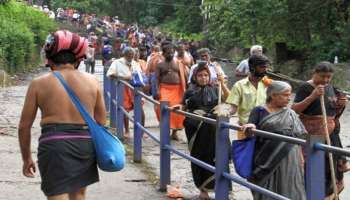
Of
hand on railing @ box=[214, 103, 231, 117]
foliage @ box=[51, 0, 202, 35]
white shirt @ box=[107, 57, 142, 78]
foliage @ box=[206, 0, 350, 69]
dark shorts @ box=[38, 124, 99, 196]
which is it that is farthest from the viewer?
foliage @ box=[51, 0, 202, 35]

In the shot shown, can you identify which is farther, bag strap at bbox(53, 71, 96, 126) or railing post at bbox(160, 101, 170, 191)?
railing post at bbox(160, 101, 170, 191)

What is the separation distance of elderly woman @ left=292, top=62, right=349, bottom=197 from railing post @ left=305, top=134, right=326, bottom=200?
1.84 m

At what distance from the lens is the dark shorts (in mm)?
4660

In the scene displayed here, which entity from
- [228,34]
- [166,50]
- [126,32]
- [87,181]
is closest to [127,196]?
[87,181]

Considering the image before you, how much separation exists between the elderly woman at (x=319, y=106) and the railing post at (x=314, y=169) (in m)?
1.84

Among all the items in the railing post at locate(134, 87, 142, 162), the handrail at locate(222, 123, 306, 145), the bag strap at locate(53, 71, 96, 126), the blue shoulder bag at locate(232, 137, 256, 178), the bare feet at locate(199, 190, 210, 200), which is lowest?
the bare feet at locate(199, 190, 210, 200)

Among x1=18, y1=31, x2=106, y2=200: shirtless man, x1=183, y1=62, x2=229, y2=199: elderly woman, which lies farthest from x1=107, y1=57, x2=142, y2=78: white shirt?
x1=18, y1=31, x2=106, y2=200: shirtless man

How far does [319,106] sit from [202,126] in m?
1.47

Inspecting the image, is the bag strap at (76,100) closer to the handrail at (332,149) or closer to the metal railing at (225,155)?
the metal railing at (225,155)

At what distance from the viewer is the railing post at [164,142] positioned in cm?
791

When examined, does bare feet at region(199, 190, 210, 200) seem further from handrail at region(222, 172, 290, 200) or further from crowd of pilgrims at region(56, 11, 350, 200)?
Result: handrail at region(222, 172, 290, 200)

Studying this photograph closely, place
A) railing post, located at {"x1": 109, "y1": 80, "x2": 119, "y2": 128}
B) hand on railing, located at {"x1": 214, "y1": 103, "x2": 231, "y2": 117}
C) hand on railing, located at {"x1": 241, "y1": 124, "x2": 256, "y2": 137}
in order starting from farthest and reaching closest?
railing post, located at {"x1": 109, "y1": 80, "x2": 119, "y2": 128} < hand on railing, located at {"x1": 214, "y1": 103, "x2": 231, "y2": 117} < hand on railing, located at {"x1": 241, "y1": 124, "x2": 256, "y2": 137}

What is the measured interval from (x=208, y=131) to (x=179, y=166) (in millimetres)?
2299

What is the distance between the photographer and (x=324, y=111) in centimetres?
619
